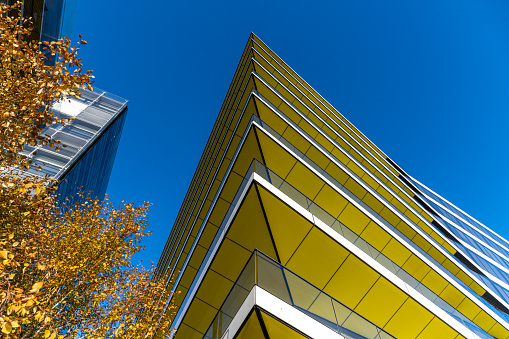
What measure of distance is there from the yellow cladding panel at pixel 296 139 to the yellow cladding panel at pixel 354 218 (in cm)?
393

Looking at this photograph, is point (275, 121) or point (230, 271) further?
point (275, 121)

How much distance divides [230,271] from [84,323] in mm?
4262

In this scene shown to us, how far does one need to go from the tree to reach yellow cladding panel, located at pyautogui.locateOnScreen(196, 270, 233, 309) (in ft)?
5.39

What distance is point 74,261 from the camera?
24.5 ft

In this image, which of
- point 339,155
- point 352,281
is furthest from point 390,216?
point 352,281

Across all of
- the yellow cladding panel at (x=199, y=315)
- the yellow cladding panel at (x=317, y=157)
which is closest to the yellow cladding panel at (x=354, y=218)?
the yellow cladding panel at (x=317, y=157)

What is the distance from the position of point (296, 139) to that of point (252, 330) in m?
10.2

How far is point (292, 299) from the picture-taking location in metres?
5.59

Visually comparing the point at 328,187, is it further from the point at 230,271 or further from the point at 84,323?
the point at 84,323

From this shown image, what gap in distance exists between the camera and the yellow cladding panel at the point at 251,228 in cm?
774

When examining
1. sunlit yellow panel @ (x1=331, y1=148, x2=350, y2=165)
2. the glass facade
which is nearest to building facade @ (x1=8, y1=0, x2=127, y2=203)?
the glass facade

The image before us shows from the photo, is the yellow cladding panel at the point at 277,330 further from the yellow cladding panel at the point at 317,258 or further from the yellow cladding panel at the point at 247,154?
the yellow cladding panel at the point at 247,154

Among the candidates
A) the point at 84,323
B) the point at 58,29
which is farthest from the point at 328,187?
the point at 58,29

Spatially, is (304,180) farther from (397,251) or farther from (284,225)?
(397,251)
